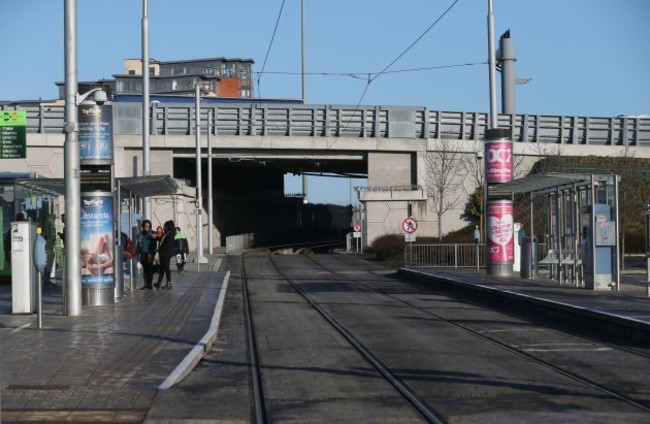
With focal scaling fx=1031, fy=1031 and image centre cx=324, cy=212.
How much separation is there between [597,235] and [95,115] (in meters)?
11.8

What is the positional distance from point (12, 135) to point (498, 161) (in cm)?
1583

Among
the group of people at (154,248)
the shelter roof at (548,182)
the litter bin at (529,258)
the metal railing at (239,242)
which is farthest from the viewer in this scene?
the metal railing at (239,242)

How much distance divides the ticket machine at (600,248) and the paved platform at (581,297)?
0.40 metres

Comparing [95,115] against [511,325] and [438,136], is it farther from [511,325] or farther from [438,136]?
[438,136]


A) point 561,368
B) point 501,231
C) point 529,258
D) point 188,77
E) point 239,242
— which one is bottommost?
point 561,368

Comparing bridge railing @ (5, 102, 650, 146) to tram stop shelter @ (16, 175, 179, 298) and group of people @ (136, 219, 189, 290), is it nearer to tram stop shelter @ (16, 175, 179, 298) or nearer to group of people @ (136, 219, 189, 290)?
group of people @ (136, 219, 189, 290)

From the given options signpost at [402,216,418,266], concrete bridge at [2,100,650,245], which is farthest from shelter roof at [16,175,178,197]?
concrete bridge at [2,100,650,245]

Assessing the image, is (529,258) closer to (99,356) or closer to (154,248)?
(154,248)

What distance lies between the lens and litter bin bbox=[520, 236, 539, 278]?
96.3ft

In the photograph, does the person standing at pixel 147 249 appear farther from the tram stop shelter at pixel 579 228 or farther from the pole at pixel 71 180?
the tram stop shelter at pixel 579 228

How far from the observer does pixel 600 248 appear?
964 inches

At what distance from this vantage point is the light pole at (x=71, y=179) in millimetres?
18453

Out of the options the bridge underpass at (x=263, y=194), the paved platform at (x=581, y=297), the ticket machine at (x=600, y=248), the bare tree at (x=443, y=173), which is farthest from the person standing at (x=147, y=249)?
the bare tree at (x=443, y=173)

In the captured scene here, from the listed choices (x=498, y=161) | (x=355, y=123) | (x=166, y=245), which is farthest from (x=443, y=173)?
(x=166, y=245)
